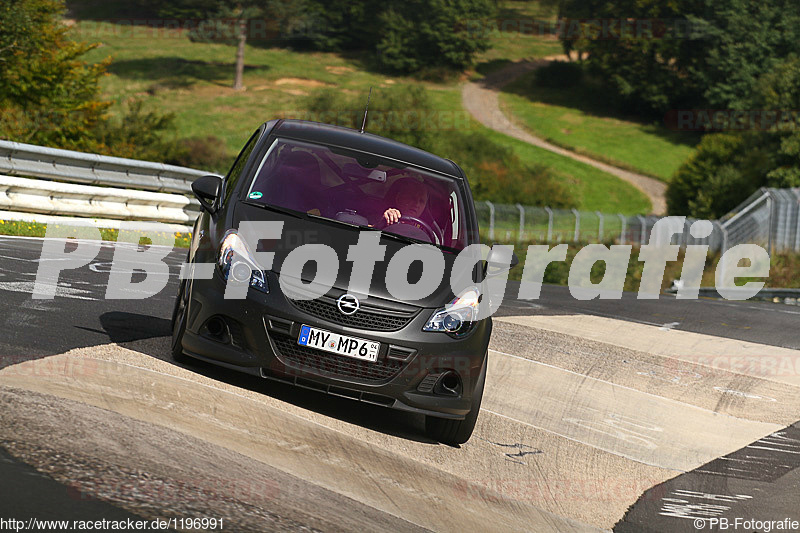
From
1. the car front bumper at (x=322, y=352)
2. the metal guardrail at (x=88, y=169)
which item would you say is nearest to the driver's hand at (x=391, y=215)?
the car front bumper at (x=322, y=352)

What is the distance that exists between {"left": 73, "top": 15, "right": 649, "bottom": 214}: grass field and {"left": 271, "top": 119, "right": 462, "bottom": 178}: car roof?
56.6 m

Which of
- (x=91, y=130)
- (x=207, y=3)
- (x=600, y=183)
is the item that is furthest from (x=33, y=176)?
(x=207, y=3)

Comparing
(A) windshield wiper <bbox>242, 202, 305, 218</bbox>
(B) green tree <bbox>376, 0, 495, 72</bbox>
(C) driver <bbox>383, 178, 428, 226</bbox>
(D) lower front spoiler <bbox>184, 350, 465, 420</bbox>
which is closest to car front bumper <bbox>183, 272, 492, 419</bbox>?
(D) lower front spoiler <bbox>184, 350, 465, 420</bbox>

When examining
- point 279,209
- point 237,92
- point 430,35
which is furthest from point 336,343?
point 430,35

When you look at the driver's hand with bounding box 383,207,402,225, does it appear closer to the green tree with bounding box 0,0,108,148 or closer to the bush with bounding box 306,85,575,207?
the green tree with bounding box 0,0,108,148

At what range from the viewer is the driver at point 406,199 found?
6.94 m

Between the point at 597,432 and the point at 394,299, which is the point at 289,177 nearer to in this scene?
the point at 394,299

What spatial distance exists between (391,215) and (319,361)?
146 cm

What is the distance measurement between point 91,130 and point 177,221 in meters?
18.7

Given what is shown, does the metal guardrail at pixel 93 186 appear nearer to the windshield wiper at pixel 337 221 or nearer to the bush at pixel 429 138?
the windshield wiper at pixel 337 221

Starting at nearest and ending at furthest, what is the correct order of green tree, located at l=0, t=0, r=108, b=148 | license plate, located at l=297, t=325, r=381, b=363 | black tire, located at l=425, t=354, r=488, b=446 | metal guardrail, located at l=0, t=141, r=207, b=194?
license plate, located at l=297, t=325, r=381, b=363 → black tire, located at l=425, t=354, r=488, b=446 → metal guardrail, located at l=0, t=141, r=207, b=194 → green tree, located at l=0, t=0, r=108, b=148

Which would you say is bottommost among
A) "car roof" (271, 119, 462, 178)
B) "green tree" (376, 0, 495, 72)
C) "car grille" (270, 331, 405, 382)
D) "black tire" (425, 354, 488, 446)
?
"green tree" (376, 0, 495, 72)

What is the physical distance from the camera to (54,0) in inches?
1348

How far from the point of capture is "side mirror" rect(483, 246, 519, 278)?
265 inches
